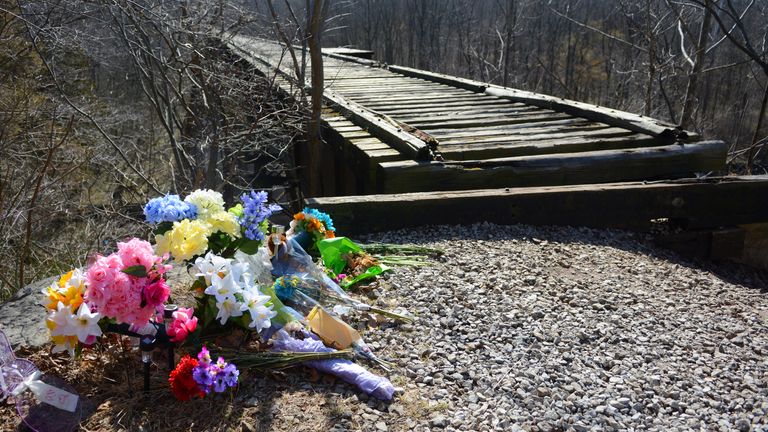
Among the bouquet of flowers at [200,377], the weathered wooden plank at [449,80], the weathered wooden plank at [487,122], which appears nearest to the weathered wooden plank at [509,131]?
the weathered wooden plank at [487,122]

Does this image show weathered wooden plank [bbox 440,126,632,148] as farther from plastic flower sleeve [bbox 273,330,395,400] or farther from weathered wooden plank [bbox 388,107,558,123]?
plastic flower sleeve [bbox 273,330,395,400]

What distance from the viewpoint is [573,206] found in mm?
5090

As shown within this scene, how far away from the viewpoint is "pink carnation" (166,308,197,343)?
257 centimetres

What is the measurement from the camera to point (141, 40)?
8.34 meters

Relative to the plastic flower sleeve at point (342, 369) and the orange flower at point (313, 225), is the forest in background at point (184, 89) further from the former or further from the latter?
the plastic flower sleeve at point (342, 369)

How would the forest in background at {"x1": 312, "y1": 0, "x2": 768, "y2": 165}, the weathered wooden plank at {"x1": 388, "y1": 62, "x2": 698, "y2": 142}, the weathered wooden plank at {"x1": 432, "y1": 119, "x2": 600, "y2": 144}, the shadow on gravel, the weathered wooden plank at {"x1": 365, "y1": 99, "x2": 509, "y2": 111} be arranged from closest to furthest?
the shadow on gravel → the weathered wooden plank at {"x1": 388, "y1": 62, "x2": 698, "y2": 142} → the weathered wooden plank at {"x1": 432, "y1": 119, "x2": 600, "y2": 144} → the weathered wooden plank at {"x1": 365, "y1": 99, "x2": 509, "y2": 111} → the forest in background at {"x1": 312, "y1": 0, "x2": 768, "y2": 165}

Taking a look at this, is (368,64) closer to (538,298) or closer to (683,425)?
(538,298)

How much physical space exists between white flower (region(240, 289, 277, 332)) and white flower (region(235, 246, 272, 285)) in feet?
1.07

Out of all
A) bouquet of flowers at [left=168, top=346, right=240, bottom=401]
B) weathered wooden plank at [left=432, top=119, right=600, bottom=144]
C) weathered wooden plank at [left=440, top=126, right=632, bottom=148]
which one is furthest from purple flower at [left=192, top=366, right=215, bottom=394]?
weathered wooden plank at [left=432, top=119, right=600, bottom=144]

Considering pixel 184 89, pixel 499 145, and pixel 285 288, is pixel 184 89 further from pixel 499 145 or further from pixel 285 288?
pixel 285 288

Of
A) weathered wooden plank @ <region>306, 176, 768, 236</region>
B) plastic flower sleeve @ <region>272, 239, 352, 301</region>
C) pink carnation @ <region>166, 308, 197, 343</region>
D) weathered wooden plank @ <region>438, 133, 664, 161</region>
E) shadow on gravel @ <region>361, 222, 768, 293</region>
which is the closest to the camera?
pink carnation @ <region>166, 308, 197, 343</region>

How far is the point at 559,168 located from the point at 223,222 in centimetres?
356

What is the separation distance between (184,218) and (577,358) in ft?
6.12

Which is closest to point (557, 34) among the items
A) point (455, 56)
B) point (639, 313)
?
point (455, 56)
